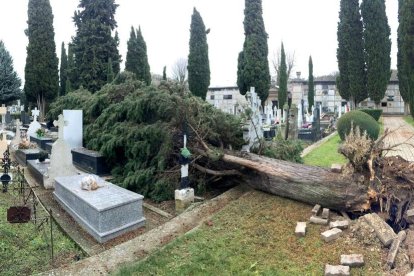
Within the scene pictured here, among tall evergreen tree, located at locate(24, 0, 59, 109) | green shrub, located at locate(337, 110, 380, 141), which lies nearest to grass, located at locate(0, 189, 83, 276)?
green shrub, located at locate(337, 110, 380, 141)

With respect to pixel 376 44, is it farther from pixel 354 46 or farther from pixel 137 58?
pixel 137 58

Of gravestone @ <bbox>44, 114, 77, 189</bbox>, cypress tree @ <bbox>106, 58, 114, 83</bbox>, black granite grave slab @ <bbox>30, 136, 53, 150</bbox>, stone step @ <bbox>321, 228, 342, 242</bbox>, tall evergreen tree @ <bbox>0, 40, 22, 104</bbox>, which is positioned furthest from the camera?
tall evergreen tree @ <bbox>0, 40, 22, 104</bbox>

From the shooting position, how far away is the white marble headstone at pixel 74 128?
11352 mm

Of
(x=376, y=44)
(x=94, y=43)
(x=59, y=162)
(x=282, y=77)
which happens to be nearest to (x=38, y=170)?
(x=59, y=162)

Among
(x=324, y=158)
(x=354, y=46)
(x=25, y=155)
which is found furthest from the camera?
(x=354, y=46)

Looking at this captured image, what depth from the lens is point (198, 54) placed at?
28531 millimetres

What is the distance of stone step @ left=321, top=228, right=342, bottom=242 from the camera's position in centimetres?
427

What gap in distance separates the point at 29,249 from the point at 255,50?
22.6 m

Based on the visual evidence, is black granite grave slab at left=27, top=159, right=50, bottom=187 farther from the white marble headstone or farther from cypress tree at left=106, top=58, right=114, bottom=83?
cypress tree at left=106, top=58, right=114, bottom=83

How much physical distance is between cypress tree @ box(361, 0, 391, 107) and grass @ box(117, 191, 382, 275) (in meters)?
23.3

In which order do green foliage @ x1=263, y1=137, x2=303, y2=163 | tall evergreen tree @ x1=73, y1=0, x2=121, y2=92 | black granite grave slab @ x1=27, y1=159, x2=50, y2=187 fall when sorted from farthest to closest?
tall evergreen tree @ x1=73, y1=0, x2=121, y2=92 < black granite grave slab @ x1=27, y1=159, x2=50, y2=187 < green foliage @ x1=263, y1=137, x2=303, y2=163

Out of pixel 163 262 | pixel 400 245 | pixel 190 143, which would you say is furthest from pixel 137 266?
pixel 190 143

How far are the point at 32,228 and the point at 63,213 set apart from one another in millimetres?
879

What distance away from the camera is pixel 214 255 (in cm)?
420
